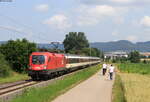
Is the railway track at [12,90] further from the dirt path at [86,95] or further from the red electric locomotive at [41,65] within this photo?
the red electric locomotive at [41,65]

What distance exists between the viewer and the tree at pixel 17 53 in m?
43.2

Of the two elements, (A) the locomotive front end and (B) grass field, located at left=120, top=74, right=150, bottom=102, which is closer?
(B) grass field, located at left=120, top=74, right=150, bottom=102

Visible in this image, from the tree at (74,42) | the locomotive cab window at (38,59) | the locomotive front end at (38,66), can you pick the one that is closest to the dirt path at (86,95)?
the locomotive front end at (38,66)

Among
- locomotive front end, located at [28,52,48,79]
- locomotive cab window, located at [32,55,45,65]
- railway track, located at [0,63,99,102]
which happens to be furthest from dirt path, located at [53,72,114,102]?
locomotive cab window, located at [32,55,45,65]

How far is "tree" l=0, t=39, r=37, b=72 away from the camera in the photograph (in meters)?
43.2

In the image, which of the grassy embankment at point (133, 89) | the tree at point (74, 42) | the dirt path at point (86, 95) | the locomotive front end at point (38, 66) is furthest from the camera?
the tree at point (74, 42)

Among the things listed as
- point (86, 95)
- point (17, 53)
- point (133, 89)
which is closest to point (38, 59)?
point (133, 89)

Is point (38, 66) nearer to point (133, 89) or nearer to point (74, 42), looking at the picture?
point (133, 89)

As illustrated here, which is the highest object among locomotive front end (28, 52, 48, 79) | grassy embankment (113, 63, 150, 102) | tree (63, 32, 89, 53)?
tree (63, 32, 89, 53)

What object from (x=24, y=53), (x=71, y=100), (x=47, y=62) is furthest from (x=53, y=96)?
(x=24, y=53)

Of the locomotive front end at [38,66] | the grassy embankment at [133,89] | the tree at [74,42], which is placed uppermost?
the tree at [74,42]

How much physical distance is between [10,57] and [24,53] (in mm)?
1824

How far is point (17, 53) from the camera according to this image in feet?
141

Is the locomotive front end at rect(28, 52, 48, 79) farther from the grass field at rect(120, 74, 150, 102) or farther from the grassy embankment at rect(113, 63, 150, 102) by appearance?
the grass field at rect(120, 74, 150, 102)
